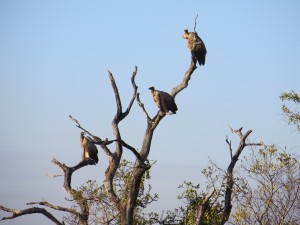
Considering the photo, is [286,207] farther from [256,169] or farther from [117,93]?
[117,93]

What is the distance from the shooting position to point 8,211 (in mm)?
15039

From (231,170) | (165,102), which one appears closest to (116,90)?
(165,102)

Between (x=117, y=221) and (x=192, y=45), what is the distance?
222 inches

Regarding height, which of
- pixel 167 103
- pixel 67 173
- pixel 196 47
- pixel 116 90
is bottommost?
pixel 67 173

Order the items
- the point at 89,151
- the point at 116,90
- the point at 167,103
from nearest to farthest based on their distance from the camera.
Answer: the point at 116,90 < the point at 167,103 < the point at 89,151

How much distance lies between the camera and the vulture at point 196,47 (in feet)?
54.1

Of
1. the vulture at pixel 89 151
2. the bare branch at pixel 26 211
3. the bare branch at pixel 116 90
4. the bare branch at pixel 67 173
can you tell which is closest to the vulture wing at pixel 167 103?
the bare branch at pixel 116 90

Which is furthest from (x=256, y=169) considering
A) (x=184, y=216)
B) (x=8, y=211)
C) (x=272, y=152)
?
(x=8, y=211)

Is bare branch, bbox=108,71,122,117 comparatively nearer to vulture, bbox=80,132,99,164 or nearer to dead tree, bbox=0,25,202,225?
dead tree, bbox=0,25,202,225

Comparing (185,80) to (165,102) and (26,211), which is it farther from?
(26,211)

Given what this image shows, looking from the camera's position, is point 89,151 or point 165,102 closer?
point 165,102

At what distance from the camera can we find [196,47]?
54.8 ft

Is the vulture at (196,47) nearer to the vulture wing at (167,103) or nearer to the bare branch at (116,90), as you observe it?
the vulture wing at (167,103)

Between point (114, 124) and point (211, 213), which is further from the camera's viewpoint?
point (211, 213)
